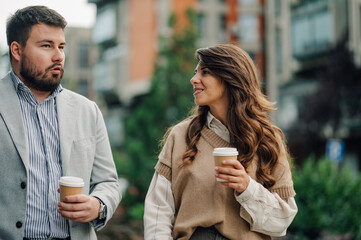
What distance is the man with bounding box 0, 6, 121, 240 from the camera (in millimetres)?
3137

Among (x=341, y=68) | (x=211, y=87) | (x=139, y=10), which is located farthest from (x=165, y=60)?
(x=139, y=10)

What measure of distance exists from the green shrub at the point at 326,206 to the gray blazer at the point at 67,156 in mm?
5097

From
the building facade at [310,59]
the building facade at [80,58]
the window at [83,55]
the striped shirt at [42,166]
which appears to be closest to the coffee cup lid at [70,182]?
the striped shirt at [42,166]

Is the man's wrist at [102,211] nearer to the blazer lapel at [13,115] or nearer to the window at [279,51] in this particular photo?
the blazer lapel at [13,115]

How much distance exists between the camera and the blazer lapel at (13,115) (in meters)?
3.20

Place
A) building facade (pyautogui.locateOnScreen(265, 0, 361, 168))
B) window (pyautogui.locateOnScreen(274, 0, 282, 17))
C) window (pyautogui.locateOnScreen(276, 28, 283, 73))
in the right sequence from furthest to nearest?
window (pyautogui.locateOnScreen(274, 0, 282, 17)) → window (pyautogui.locateOnScreen(276, 28, 283, 73)) → building facade (pyautogui.locateOnScreen(265, 0, 361, 168))

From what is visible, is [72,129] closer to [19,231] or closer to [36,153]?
[36,153]

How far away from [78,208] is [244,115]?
4.34ft

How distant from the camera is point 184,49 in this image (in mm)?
16375

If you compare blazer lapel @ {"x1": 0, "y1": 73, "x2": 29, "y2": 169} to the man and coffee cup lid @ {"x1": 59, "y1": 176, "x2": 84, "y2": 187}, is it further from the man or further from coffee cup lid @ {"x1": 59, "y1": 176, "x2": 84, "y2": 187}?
coffee cup lid @ {"x1": 59, "y1": 176, "x2": 84, "y2": 187}

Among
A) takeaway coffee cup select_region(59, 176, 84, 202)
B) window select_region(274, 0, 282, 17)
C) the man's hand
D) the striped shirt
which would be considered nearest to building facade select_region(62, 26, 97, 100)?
window select_region(274, 0, 282, 17)

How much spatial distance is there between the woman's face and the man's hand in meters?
1.03

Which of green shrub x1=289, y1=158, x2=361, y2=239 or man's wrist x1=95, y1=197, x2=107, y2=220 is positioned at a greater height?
man's wrist x1=95, y1=197, x2=107, y2=220

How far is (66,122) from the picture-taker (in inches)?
138
